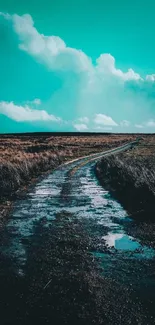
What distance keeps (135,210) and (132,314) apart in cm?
739

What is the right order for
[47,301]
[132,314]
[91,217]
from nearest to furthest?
[132,314]
[47,301]
[91,217]

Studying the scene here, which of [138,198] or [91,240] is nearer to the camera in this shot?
[91,240]

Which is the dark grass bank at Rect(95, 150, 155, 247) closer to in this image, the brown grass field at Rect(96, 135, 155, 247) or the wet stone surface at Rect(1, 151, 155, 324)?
the brown grass field at Rect(96, 135, 155, 247)

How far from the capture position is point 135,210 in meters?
12.2

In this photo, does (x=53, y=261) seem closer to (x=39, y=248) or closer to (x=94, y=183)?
(x=39, y=248)

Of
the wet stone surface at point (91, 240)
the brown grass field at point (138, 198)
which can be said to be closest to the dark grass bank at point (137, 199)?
the brown grass field at point (138, 198)

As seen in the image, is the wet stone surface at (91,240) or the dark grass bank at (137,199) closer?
the wet stone surface at (91,240)

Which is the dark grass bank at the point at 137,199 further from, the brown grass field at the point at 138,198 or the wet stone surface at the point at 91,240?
the wet stone surface at the point at 91,240

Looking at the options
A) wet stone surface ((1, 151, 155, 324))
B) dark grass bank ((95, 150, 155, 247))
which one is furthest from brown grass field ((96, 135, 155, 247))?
wet stone surface ((1, 151, 155, 324))

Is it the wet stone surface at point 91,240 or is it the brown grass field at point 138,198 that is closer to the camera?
the wet stone surface at point 91,240

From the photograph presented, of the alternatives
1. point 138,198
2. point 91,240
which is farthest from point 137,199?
point 91,240

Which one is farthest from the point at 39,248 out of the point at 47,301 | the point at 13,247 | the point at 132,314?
the point at 132,314

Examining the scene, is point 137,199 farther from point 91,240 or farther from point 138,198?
point 91,240

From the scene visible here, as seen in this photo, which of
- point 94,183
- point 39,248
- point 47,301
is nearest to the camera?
point 47,301
